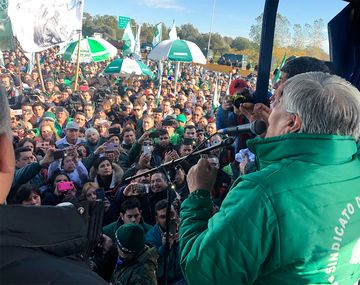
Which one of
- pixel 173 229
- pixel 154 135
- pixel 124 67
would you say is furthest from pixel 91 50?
pixel 173 229

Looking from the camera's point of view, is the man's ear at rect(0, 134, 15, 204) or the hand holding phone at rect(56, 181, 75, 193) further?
the hand holding phone at rect(56, 181, 75, 193)

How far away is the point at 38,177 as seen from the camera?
385cm

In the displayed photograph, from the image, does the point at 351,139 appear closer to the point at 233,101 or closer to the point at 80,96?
the point at 233,101

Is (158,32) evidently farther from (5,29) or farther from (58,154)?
(58,154)

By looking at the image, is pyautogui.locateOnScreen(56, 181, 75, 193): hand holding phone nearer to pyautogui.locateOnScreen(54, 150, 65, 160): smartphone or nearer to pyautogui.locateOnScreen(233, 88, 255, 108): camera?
pyautogui.locateOnScreen(54, 150, 65, 160): smartphone

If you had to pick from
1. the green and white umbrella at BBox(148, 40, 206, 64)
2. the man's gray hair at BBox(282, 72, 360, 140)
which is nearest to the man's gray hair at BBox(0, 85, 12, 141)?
the man's gray hair at BBox(282, 72, 360, 140)

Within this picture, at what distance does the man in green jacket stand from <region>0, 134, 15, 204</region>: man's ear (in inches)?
18.7

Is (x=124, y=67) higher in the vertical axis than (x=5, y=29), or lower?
lower

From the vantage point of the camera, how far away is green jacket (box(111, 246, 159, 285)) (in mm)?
2287

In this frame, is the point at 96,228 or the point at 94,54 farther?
the point at 94,54

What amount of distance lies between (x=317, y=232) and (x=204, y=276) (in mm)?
293

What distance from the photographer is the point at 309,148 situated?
0.96 metres

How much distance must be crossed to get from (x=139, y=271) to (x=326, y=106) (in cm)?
171

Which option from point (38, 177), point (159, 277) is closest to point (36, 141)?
point (38, 177)
